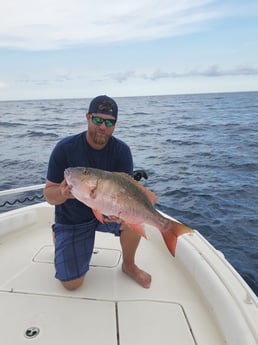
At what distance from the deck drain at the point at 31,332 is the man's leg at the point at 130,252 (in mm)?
1110

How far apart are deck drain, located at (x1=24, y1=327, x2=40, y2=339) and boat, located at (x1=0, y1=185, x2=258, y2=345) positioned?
11 mm

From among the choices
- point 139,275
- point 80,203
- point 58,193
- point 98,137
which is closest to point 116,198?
point 58,193

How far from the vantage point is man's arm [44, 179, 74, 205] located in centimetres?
280

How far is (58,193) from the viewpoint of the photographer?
10.1 feet

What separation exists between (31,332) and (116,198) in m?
1.25

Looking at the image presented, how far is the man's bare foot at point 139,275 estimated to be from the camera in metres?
3.49

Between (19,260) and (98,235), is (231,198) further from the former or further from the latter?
(19,260)

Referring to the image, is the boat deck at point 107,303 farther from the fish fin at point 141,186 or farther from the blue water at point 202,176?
the blue water at point 202,176

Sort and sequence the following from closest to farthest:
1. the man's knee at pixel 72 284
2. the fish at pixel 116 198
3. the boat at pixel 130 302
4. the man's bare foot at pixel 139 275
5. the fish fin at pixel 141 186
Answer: the fish at pixel 116 198
the boat at pixel 130 302
the fish fin at pixel 141 186
the man's knee at pixel 72 284
the man's bare foot at pixel 139 275

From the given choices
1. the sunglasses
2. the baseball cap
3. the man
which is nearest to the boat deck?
the man

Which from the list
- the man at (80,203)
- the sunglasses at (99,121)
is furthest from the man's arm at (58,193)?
the sunglasses at (99,121)

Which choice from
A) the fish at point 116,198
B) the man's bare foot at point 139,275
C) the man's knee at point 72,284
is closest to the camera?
the fish at point 116,198

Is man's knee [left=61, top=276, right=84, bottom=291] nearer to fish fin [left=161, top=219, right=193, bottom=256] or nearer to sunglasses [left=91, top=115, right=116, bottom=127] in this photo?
fish fin [left=161, top=219, right=193, bottom=256]

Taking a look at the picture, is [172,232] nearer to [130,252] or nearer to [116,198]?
[116,198]
